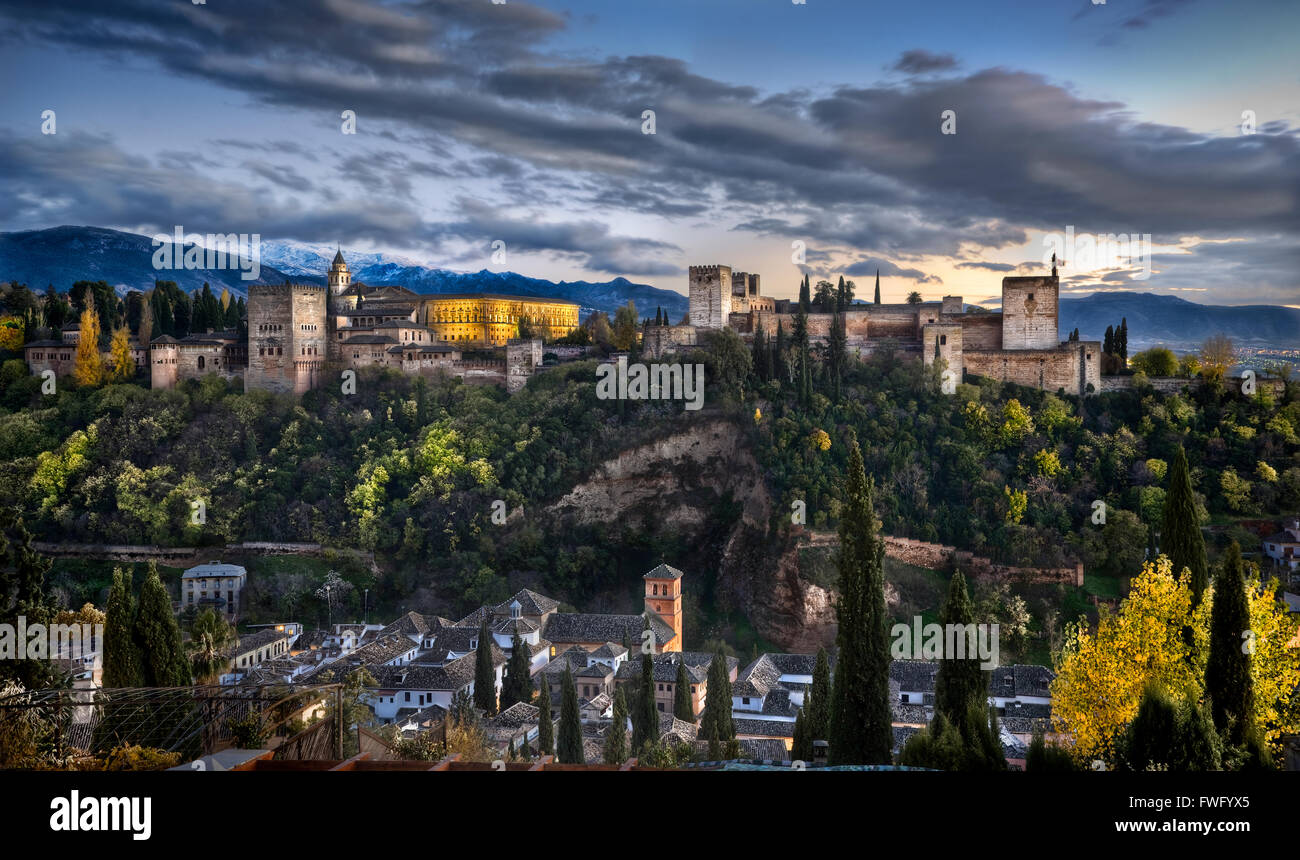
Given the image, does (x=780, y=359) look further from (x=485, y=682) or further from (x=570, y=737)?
(x=570, y=737)

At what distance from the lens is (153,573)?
2055cm

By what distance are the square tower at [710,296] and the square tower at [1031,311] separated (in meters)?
13.4

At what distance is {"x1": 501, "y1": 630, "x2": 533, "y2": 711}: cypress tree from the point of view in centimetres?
3034

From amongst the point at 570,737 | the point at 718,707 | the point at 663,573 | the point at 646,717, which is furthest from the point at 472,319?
the point at 570,737

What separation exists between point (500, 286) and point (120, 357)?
3050 centimetres

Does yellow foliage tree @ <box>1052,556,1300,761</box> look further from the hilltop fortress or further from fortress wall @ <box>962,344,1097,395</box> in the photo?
fortress wall @ <box>962,344,1097,395</box>

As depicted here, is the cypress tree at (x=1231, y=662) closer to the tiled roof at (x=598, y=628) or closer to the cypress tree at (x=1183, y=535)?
the cypress tree at (x=1183, y=535)

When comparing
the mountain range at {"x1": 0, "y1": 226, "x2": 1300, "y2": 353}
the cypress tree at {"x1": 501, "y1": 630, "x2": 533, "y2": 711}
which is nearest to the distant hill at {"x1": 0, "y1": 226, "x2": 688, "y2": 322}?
the mountain range at {"x1": 0, "y1": 226, "x2": 1300, "y2": 353}

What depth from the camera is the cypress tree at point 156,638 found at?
1958cm

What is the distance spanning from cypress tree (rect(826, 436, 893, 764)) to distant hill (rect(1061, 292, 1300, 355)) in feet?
114

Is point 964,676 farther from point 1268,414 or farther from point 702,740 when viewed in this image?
point 1268,414

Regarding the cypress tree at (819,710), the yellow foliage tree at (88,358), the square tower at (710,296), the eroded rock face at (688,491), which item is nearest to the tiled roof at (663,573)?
the eroded rock face at (688,491)
